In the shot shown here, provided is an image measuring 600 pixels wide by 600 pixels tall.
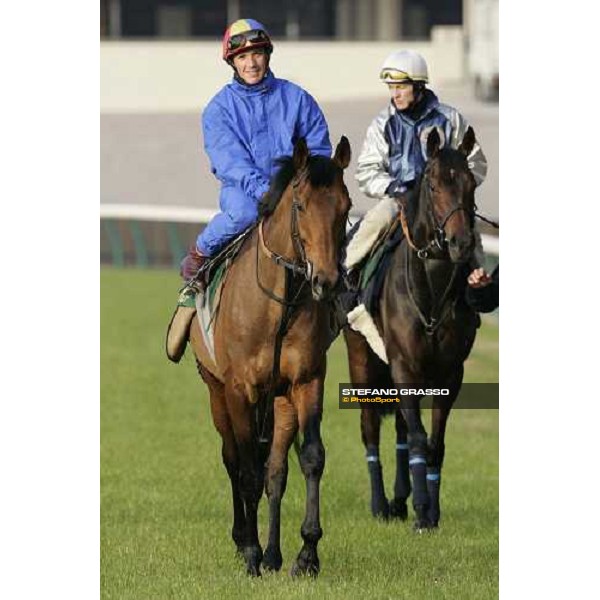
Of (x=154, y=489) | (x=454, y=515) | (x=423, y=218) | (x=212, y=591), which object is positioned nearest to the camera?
(x=212, y=591)

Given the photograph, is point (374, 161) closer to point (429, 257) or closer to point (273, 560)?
point (429, 257)

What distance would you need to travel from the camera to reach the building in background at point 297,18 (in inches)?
695

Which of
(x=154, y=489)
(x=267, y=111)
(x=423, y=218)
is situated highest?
(x=267, y=111)

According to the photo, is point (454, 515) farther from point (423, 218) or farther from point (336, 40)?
point (336, 40)

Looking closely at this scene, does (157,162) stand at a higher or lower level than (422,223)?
lower

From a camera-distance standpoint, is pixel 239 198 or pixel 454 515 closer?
pixel 239 198

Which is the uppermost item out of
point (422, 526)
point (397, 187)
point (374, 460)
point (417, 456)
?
point (397, 187)

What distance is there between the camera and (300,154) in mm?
8297

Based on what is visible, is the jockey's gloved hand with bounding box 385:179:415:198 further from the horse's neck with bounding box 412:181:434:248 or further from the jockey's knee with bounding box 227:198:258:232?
the jockey's knee with bounding box 227:198:258:232

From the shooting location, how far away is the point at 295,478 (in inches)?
457

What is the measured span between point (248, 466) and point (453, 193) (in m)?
1.67

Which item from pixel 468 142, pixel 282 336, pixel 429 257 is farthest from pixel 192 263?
pixel 468 142
